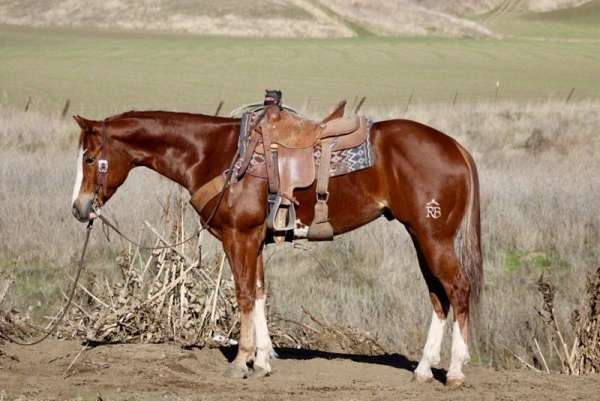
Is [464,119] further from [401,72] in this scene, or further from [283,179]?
[401,72]

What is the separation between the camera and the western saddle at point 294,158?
823 cm

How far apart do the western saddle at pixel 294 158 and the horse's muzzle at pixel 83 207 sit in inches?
43.2

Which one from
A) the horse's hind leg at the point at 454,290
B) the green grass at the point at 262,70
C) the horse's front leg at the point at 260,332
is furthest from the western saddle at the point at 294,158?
the green grass at the point at 262,70

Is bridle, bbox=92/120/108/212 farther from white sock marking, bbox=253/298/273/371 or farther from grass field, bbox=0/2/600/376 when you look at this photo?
grass field, bbox=0/2/600/376

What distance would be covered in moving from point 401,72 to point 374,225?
38911 millimetres

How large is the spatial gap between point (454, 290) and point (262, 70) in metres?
43.9

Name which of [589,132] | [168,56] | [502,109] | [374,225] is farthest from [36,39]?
[374,225]

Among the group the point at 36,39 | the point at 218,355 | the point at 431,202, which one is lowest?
the point at 36,39

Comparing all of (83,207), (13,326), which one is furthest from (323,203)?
(13,326)

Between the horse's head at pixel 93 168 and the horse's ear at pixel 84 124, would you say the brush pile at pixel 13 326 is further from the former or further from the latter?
the horse's ear at pixel 84 124

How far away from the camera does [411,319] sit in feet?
35.6

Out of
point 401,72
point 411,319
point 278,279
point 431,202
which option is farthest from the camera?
point 401,72

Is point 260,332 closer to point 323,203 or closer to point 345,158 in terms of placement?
point 323,203

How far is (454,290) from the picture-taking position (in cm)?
808
